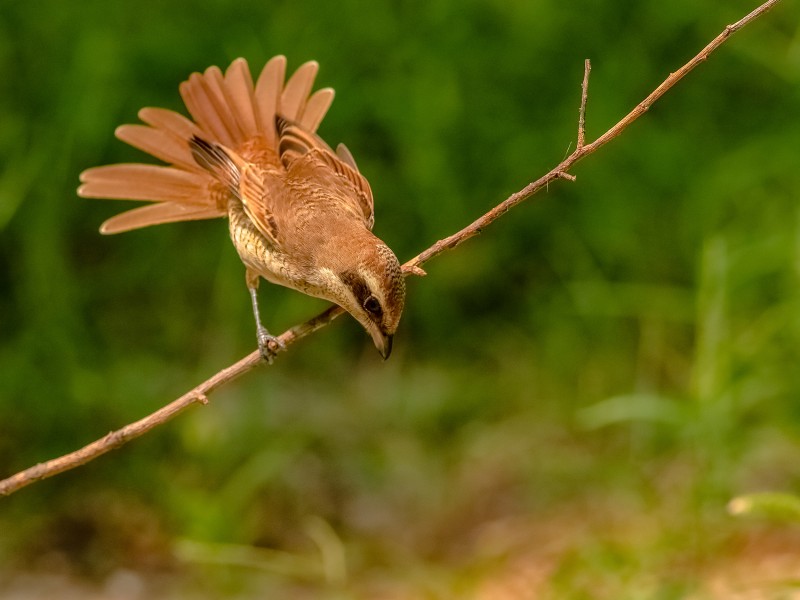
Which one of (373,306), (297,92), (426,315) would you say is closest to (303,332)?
(373,306)

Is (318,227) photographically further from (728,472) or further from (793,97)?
(793,97)

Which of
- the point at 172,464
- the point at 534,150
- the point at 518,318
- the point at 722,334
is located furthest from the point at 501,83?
the point at 172,464

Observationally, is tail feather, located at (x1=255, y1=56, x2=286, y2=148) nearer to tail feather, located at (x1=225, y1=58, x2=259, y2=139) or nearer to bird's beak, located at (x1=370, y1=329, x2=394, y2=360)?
tail feather, located at (x1=225, y1=58, x2=259, y2=139)

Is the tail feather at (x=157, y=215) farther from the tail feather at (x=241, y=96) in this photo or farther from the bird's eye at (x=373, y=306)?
the bird's eye at (x=373, y=306)

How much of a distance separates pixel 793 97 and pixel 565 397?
1.72m

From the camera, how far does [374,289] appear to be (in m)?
2.38

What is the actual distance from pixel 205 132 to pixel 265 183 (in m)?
0.28

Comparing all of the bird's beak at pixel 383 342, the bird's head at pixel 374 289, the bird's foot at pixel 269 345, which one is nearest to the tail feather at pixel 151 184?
the bird's foot at pixel 269 345

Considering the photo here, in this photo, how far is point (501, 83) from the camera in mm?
5457

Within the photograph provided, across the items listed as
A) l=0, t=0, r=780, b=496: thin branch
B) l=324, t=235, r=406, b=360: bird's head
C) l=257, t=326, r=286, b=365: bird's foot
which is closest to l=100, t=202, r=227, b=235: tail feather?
l=257, t=326, r=286, b=365: bird's foot

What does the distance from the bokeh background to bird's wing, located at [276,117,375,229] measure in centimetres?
151

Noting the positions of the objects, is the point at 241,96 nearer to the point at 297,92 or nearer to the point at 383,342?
the point at 297,92

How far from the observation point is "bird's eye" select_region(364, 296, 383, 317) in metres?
2.40

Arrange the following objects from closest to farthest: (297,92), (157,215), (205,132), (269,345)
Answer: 1. (269,345)
2. (205,132)
3. (297,92)
4. (157,215)
